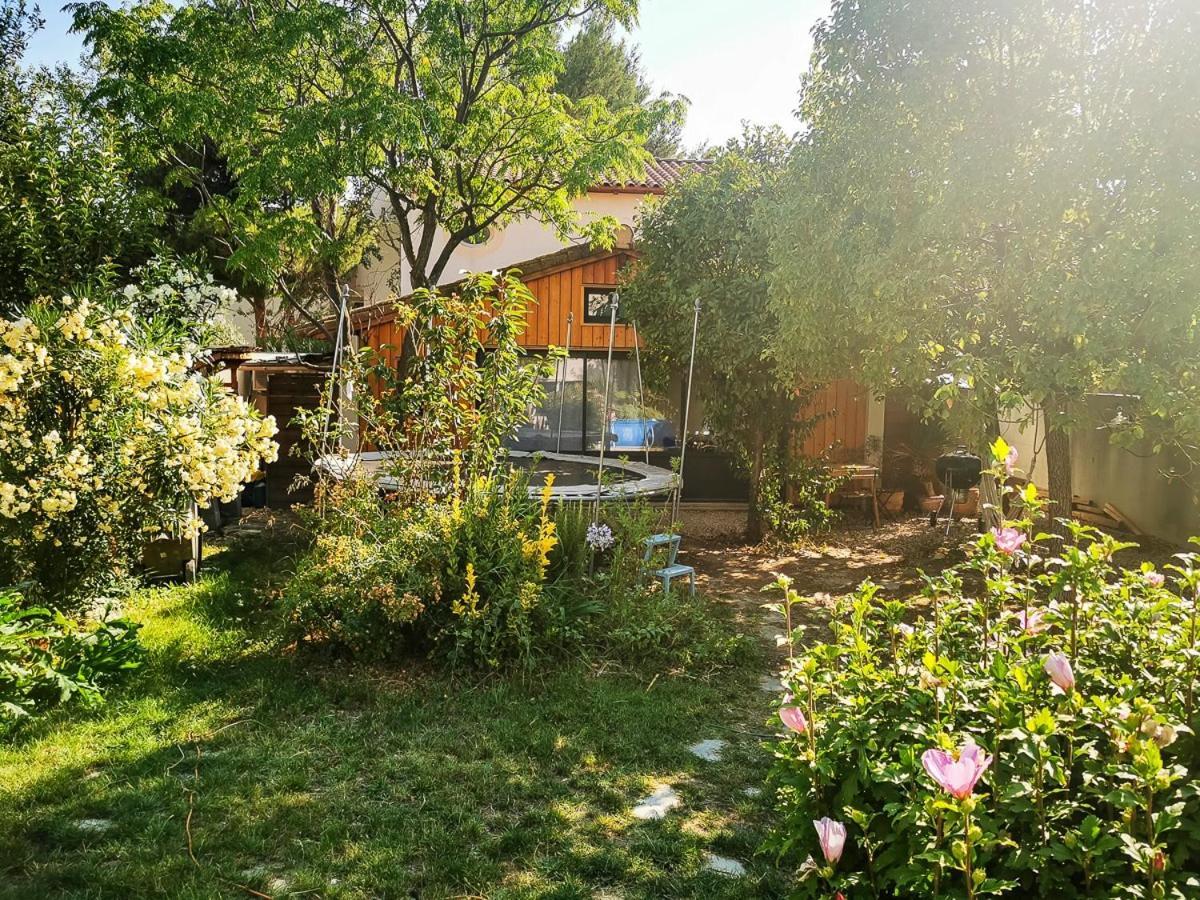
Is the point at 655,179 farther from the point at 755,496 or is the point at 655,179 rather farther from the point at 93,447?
the point at 93,447

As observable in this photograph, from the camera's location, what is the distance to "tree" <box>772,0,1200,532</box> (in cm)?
579

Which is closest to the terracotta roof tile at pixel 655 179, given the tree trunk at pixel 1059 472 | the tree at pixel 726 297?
the tree at pixel 726 297

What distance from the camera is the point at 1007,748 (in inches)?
81.0

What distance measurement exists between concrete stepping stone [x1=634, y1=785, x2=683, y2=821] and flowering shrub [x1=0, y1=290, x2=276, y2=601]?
3.52 metres

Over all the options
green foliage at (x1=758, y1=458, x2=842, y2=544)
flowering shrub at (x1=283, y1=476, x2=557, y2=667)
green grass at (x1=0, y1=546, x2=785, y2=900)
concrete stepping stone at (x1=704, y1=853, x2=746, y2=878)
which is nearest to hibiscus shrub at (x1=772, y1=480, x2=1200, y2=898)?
concrete stepping stone at (x1=704, y1=853, x2=746, y2=878)

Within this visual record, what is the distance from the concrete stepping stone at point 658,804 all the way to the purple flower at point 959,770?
2.44 metres

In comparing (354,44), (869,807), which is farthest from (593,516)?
(354,44)

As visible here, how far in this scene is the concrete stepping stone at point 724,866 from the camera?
329 centimetres

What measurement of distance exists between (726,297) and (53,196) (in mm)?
7185

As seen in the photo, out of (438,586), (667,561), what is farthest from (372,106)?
(438,586)

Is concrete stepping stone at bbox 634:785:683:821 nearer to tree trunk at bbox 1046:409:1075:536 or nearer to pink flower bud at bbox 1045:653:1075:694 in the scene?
pink flower bud at bbox 1045:653:1075:694

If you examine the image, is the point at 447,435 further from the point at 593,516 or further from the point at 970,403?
the point at 970,403

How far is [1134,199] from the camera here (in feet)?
19.4

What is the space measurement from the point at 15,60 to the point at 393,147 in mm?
4110
